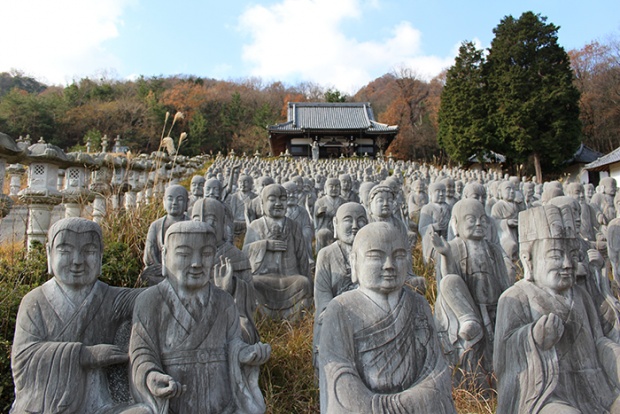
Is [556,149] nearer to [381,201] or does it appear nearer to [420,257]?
[420,257]

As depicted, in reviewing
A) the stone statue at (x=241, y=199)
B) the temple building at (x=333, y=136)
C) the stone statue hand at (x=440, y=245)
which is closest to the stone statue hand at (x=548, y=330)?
the stone statue hand at (x=440, y=245)

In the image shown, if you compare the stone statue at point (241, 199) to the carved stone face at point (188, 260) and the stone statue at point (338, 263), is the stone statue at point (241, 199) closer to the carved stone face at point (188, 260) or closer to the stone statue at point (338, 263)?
the stone statue at point (338, 263)

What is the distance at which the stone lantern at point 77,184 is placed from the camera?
6.90 meters

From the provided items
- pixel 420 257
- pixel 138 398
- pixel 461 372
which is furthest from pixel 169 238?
pixel 420 257

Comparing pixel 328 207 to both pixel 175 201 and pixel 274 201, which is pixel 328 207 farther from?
pixel 175 201

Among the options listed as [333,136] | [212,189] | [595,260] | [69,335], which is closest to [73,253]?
[69,335]

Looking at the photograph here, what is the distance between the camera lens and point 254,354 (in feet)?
9.43

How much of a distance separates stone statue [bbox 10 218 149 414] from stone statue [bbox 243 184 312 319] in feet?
9.47

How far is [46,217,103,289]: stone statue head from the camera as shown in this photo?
2881 mm

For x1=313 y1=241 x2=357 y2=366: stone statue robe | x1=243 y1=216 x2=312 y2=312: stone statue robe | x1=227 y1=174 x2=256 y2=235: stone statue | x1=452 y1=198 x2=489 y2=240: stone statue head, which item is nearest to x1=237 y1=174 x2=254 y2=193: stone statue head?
x1=227 y1=174 x2=256 y2=235: stone statue

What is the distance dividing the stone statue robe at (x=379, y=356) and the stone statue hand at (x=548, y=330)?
612 millimetres

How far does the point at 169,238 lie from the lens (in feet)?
9.86

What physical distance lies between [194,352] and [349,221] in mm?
2227

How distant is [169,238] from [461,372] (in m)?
2.75
